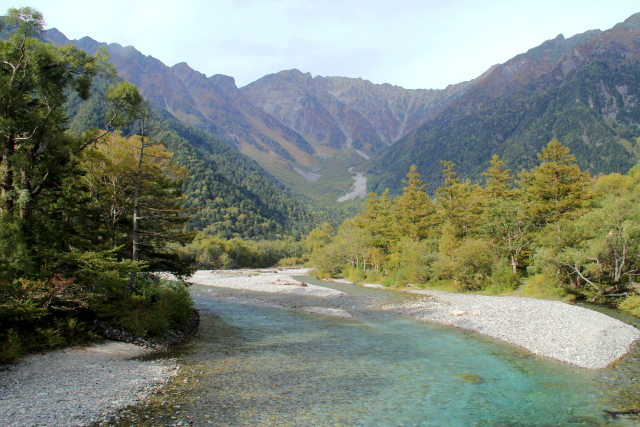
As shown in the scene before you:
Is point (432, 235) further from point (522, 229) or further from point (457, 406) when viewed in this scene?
point (457, 406)

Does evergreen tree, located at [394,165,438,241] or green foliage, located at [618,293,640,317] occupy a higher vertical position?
evergreen tree, located at [394,165,438,241]

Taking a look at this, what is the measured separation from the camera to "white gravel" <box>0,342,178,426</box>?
1163cm

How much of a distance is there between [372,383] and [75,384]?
11.9 m

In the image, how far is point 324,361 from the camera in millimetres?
18922

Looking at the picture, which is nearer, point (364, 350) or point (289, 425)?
point (289, 425)

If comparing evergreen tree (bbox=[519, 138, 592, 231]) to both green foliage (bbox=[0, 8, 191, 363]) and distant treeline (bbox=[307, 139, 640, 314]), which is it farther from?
green foliage (bbox=[0, 8, 191, 363])

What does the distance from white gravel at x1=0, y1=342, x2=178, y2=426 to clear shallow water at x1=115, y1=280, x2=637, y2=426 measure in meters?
1.03

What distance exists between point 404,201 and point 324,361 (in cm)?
4835

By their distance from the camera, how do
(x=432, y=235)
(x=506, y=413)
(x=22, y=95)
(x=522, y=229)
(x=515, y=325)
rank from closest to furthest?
1. (x=506, y=413)
2. (x=22, y=95)
3. (x=515, y=325)
4. (x=522, y=229)
5. (x=432, y=235)

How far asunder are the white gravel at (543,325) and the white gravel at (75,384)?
20028 mm

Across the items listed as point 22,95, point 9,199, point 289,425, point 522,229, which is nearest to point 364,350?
point 289,425

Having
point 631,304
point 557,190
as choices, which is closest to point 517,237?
point 557,190

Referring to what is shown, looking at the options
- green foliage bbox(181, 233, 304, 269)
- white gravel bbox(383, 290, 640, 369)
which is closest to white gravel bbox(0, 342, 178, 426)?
white gravel bbox(383, 290, 640, 369)

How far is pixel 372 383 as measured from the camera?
1580 centimetres
